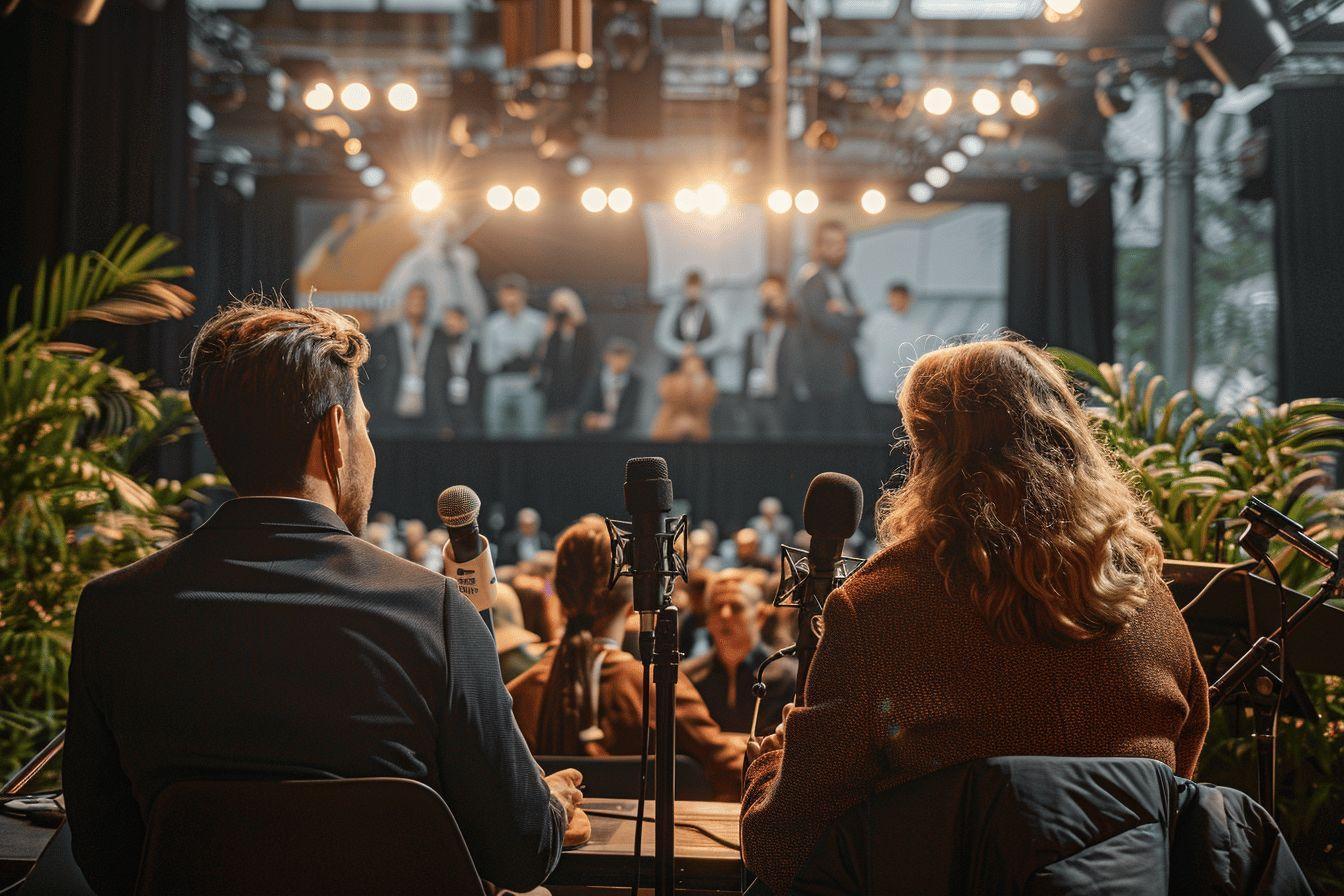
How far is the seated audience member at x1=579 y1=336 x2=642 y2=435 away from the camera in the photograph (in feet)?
35.7

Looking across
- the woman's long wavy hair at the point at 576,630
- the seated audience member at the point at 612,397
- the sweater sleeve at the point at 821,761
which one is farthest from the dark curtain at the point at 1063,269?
the sweater sleeve at the point at 821,761

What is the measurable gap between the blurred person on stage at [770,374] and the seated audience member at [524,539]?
2.35 meters

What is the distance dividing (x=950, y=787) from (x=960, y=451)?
469mm

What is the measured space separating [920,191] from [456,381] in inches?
201

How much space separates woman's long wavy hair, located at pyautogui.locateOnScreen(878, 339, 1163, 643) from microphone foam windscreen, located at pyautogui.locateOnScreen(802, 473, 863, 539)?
0.09 metres

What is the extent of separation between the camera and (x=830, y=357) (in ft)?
35.1

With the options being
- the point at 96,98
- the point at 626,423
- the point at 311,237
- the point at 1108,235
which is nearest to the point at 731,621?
the point at 96,98

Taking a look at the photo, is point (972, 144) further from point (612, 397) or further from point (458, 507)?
point (458, 507)

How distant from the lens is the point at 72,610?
10.0 feet

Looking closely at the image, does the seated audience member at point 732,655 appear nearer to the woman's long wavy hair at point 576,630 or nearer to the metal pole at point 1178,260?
the woman's long wavy hair at point 576,630

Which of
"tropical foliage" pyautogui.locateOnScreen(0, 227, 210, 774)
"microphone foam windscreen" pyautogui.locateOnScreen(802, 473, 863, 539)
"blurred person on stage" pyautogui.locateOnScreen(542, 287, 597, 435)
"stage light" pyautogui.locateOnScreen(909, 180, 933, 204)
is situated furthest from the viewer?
"blurred person on stage" pyautogui.locateOnScreen(542, 287, 597, 435)

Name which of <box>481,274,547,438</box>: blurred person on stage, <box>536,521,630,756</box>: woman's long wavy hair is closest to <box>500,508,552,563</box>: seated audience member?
<box>481,274,547,438</box>: blurred person on stage

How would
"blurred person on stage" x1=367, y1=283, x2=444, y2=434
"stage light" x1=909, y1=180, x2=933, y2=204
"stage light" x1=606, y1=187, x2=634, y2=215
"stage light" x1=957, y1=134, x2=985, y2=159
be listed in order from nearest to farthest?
"stage light" x1=957, y1=134, x2=985, y2=159, "stage light" x1=606, y1=187, x2=634, y2=215, "stage light" x1=909, y1=180, x2=933, y2=204, "blurred person on stage" x1=367, y1=283, x2=444, y2=434

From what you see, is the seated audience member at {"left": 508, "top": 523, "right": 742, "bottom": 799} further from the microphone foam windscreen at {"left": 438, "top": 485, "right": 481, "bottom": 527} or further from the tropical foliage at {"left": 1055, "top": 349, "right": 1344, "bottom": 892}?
the tropical foliage at {"left": 1055, "top": 349, "right": 1344, "bottom": 892}
